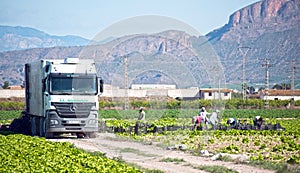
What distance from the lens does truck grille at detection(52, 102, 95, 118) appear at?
28.1 m

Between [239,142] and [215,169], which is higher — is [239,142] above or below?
below

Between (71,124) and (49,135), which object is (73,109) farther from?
(49,135)

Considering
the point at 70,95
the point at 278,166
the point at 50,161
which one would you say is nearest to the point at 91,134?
the point at 70,95

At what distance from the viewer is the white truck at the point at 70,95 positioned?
28.1m

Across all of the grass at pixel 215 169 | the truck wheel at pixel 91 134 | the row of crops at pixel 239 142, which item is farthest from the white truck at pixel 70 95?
the grass at pixel 215 169

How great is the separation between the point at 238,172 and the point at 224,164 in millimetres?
2269

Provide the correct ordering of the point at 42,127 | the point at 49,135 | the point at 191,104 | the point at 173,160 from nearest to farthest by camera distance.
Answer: the point at 173,160 < the point at 49,135 < the point at 42,127 < the point at 191,104

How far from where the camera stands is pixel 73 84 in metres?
28.4

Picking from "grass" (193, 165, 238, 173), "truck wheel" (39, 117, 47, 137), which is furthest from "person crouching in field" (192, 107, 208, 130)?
"grass" (193, 165, 238, 173)

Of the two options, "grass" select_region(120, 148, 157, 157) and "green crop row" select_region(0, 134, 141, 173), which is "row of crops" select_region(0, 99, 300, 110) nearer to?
"grass" select_region(120, 148, 157, 157)

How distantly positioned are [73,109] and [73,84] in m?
1.27

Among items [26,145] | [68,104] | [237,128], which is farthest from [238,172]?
[237,128]

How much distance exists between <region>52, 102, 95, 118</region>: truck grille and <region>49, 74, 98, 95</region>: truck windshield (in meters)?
0.60

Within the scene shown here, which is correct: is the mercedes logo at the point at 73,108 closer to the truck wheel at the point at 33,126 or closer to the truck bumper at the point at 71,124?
the truck bumper at the point at 71,124
